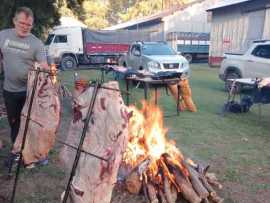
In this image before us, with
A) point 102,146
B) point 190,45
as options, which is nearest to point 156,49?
point 102,146

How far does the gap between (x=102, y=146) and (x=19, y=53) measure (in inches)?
85.7

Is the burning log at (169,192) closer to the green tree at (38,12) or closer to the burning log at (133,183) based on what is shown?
the burning log at (133,183)

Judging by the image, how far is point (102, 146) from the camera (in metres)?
2.61

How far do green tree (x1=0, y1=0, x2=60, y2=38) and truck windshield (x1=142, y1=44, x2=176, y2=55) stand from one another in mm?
4938

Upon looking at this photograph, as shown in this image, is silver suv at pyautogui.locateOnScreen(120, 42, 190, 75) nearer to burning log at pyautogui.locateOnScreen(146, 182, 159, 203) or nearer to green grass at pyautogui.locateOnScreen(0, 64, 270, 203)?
green grass at pyautogui.locateOnScreen(0, 64, 270, 203)

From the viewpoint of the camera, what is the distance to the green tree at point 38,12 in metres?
8.16

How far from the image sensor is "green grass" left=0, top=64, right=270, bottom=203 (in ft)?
13.9

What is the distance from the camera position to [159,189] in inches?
153

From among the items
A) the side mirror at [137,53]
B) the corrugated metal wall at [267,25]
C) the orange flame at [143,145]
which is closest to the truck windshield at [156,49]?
the side mirror at [137,53]

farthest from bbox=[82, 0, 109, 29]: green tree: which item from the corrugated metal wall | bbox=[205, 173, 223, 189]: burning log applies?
bbox=[205, 173, 223, 189]: burning log

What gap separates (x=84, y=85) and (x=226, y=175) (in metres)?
2.89

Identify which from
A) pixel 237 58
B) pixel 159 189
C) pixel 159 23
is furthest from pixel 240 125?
pixel 159 23

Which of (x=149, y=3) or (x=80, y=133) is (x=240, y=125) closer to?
(x=80, y=133)

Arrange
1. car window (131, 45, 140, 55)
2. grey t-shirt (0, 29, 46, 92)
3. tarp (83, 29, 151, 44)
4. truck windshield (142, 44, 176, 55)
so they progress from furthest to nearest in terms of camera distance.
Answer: tarp (83, 29, 151, 44) < car window (131, 45, 140, 55) < truck windshield (142, 44, 176, 55) < grey t-shirt (0, 29, 46, 92)
